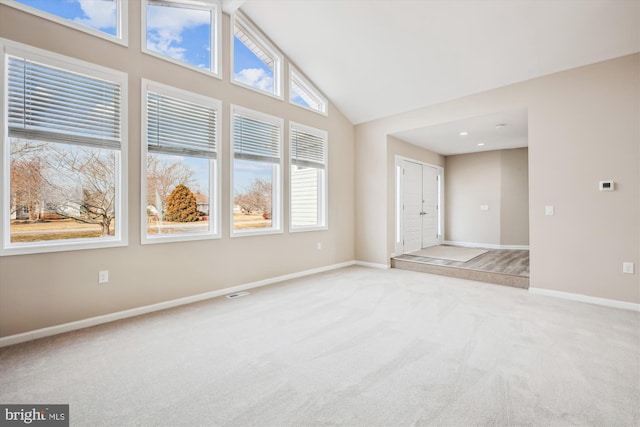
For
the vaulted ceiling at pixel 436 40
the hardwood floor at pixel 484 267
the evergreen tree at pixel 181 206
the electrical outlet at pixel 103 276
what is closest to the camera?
the electrical outlet at pixel 103 276

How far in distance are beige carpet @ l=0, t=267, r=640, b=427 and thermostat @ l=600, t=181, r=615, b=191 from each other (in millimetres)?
1430

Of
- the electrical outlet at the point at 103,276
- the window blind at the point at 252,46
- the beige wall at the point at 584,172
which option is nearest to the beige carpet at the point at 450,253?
the beige wall at the point at 584,172

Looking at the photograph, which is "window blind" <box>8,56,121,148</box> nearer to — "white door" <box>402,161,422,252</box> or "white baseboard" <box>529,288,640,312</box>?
"white door" <box>402,161,422,252</box>

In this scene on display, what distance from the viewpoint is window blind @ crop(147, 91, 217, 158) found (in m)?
3.53

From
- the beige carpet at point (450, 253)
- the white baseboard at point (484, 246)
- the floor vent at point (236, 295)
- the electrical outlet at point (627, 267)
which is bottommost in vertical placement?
the floor vent at point (236, 295)

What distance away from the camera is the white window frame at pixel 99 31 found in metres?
2.69

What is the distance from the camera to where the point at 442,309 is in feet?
11.5

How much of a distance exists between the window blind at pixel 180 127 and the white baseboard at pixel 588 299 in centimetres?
486

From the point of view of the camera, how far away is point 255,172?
461 centimetres

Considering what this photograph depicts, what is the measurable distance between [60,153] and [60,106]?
1.51 feet

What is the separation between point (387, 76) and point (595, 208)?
3342 mm

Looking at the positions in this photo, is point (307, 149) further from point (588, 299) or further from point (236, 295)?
point (588, 299)

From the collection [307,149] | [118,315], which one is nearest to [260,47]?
[307,149]

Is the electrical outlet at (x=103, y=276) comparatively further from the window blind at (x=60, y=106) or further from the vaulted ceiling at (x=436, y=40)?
the vaulted ceiling at (x=436, y=40)
